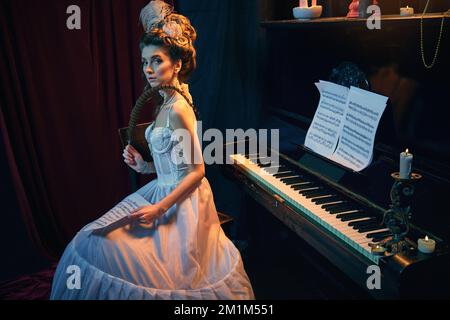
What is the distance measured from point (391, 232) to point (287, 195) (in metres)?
0.60

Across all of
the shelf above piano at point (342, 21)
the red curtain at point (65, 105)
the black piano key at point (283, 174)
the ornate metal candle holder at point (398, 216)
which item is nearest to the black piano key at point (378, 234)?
the ornate metal candle holder at point (398, 216)

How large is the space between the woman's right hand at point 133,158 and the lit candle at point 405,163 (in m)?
1.31

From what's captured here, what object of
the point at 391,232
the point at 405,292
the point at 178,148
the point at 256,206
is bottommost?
the point at 256,206

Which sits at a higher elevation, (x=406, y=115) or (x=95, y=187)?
(x=406, y=115)

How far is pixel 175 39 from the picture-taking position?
217 cm

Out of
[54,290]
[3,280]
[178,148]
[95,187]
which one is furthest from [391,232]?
[3,280]

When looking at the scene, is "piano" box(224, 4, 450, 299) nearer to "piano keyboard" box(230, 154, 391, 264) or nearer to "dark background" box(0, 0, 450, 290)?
"piano keyboard" box(230, 154, 391, 264)

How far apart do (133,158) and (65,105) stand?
3.57 feet

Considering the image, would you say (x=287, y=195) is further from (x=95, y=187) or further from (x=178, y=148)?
(x=95, y=187)

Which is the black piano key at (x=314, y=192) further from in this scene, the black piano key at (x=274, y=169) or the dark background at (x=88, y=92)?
the dark background at (x=88, y=92)

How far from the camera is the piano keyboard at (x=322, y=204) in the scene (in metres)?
1.82

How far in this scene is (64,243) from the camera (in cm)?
336

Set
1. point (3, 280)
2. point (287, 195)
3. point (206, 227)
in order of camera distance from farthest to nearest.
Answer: point (3, 280) < point (287, 195) < point (206, 227)
